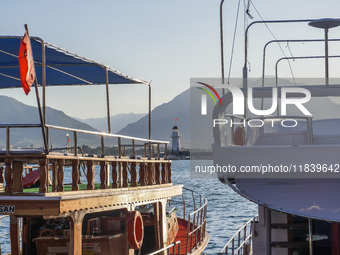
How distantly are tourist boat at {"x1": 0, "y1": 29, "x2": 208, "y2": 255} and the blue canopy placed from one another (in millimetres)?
23

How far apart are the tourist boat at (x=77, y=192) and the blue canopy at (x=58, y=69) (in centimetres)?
2

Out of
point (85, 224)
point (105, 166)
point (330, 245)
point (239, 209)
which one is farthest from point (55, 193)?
point (239, 209)

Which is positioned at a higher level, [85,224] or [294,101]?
[294,101]

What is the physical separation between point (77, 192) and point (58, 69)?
267 inches

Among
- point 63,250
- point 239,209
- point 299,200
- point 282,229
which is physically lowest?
point 239,209

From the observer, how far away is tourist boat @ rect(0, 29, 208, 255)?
408 inches

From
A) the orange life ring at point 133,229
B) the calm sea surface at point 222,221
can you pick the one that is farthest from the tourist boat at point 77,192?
the calm sea surface at point 222,221

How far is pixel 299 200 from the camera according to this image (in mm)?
7445

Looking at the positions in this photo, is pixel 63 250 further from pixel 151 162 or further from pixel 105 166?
pixel 151 162

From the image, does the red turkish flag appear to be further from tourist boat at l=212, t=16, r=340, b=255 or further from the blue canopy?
tourist boat at l=212, t=16, r=340, b=255

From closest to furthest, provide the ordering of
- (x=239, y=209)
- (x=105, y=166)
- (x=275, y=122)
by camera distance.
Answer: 1. (x=275, y=122)
2. (x=105, y=166)
3. (x=239, y=209)

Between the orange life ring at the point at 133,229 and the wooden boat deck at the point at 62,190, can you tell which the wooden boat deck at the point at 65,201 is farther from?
the orange life ring at the point at 133,229

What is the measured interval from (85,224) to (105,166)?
4.03m

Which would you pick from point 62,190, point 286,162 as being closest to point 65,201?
point 62,190
